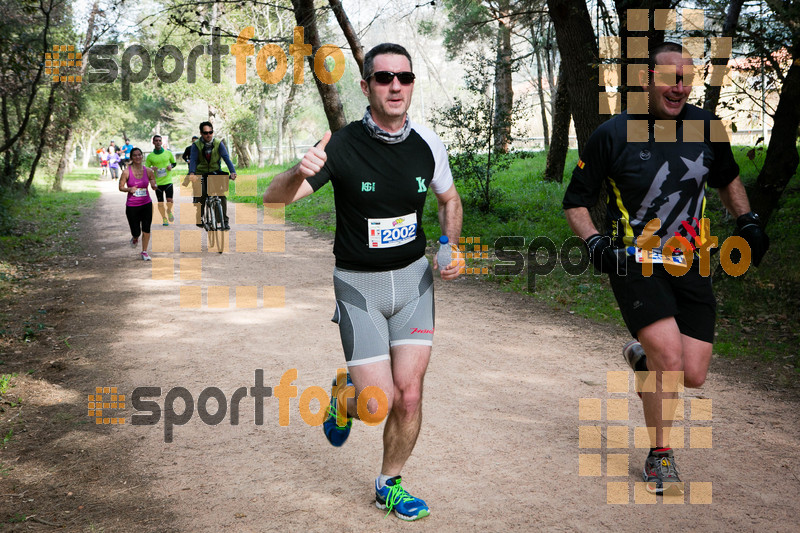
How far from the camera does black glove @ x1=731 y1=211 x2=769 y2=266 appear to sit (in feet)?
13.4

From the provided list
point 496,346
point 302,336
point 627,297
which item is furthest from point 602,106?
point 627,297

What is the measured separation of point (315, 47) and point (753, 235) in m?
13.7

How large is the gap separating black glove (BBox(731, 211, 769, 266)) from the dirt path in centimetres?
137

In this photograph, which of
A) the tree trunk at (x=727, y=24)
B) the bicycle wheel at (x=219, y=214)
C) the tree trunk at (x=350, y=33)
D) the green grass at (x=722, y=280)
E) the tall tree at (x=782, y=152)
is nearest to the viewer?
the green grass at (x=722, y=280)

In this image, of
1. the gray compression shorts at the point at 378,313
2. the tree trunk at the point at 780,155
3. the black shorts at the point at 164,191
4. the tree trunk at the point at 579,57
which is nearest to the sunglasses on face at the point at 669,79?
the gray compression shorts at the point at 378,313

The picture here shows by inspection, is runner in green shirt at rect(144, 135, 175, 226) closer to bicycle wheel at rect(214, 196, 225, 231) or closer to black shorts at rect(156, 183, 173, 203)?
black shorts at rect(156, 183, 173, 203)

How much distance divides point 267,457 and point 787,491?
321 centimetres

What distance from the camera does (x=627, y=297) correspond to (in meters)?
4.05

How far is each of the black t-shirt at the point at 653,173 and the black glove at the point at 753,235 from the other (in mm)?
311

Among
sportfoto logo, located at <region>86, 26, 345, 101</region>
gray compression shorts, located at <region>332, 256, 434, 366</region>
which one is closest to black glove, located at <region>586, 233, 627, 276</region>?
gray compression shorts, located at <region>332, 256, 434, 366</region>

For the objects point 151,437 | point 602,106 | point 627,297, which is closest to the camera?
point 627,297

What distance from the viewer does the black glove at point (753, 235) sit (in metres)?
4.07

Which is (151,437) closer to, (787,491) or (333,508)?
(333,508)

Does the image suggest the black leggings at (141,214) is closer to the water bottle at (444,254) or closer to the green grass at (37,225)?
the green grass at (37,225)
